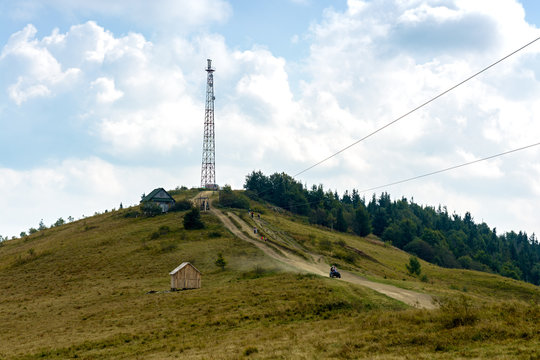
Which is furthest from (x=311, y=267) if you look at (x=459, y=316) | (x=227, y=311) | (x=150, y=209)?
(x=150, y=209)

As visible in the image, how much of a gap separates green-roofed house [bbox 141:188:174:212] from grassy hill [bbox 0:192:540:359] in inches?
1046

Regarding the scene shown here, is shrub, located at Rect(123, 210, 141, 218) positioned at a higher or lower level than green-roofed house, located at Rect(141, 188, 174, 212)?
lower

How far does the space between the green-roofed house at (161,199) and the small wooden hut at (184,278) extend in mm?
57203

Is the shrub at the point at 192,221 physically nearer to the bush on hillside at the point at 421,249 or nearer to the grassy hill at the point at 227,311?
the grassy hill at the point at 227,311

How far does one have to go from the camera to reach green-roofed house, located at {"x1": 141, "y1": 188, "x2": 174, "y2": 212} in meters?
101

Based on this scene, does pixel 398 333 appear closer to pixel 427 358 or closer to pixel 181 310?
pixel 427 358

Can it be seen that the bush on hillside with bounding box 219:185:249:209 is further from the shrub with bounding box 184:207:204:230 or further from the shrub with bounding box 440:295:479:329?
the shrub with bounding box 440:295:479:329

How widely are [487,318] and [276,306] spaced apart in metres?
15.7

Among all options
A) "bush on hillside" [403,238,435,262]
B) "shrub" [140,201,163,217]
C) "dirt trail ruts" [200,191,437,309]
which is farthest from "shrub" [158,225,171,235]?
"bush on hillside" [403,238,435,262]

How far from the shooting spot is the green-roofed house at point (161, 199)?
101 metres

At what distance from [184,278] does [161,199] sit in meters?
60.2

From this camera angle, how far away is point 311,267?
172 feet

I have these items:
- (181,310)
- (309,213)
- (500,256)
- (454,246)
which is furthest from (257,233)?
(500,256)

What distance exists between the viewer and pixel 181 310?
3512cm
